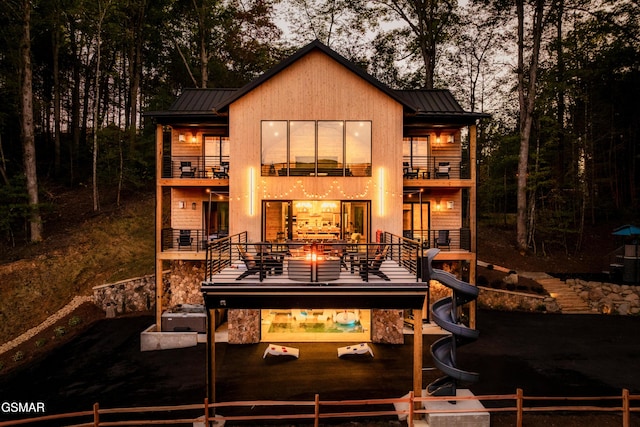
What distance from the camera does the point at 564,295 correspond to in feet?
53.6

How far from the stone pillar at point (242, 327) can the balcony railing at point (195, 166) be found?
6147mm

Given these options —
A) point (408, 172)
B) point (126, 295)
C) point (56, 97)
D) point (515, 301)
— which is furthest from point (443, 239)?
point (56, 97)

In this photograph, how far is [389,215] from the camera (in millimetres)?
12758

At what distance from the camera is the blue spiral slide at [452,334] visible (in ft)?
25.8

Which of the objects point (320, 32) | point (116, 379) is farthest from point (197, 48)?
point (116, 379)

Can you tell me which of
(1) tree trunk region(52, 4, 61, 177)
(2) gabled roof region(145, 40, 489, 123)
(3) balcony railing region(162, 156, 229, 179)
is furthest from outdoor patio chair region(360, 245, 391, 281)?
(1) tree trunk region(52, 4, 61, 177)

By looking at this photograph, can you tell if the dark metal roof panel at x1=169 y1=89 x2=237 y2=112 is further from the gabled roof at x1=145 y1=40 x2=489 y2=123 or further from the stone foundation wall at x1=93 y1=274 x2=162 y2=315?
the stone foundation wall at x1=93 y1=274 x2=162 y2=315

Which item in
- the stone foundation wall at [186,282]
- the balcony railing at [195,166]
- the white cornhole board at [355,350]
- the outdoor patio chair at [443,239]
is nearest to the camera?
the white cornhole board at [355,350]

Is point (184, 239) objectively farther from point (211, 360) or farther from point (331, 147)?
point (211, 360)

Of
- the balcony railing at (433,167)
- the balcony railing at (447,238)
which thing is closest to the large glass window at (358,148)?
the balcony railing at (433,167)

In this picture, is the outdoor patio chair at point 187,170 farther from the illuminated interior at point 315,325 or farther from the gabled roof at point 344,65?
the illuminated interior at point 315,325

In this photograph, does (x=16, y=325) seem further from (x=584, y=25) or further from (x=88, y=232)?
(x=584, y=25)

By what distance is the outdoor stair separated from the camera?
15734 millimetres

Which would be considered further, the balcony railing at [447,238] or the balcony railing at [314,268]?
the balcony railing at [447,238]
